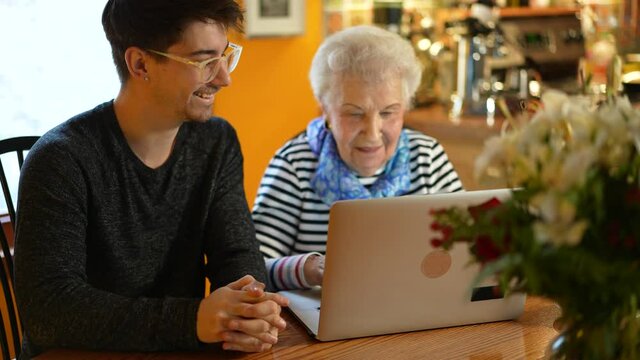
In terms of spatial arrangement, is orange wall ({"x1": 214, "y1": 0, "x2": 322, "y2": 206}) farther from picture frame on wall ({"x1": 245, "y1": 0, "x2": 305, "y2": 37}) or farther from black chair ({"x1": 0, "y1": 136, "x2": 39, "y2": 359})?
black chair ({"x1": 0, "y1": 136, "x2": 39, "y2": 359})

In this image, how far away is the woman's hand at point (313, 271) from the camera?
1655mm

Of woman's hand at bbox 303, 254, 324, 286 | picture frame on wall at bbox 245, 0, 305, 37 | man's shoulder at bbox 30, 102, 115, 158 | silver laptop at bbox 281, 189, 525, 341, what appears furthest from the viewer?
picture frame on wall at bbox 245, 0, 305, 37

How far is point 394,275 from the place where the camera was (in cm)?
134

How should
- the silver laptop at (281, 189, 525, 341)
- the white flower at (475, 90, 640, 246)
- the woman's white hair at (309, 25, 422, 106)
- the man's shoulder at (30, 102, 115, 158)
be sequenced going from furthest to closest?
1. the woman's white hair at (309, 25, 422, 106)
2. the man's shoulder at (30, 102, 115, 158)
3. the silver laptop at (281, 189, 525, 341)
4. the white flower at (475, 90, 640, 246)

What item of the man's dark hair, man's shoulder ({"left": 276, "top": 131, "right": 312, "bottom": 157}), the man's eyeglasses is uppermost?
the man's dark hair

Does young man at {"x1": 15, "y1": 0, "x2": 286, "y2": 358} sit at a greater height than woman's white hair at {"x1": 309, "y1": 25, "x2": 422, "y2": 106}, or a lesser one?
lesser

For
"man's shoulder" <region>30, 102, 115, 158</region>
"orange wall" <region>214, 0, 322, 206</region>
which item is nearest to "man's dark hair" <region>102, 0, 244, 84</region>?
"man's shoulder" <region>30, 102, 115, 158</region>

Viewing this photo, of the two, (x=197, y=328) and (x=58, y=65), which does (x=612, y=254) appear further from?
(x=58, y=65)

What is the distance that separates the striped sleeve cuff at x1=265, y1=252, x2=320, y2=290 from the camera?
1.68 m

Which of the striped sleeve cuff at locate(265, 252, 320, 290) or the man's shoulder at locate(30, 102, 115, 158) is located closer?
the man's shoulder at locate(30, 102, 115, 158)

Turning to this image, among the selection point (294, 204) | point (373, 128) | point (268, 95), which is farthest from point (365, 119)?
point (268, 95)

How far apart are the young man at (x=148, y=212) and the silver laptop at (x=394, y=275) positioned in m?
0.13

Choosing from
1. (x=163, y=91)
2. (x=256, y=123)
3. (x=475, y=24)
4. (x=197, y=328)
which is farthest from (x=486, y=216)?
(x=475, y=24)

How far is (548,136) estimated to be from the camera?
92 centimetres
